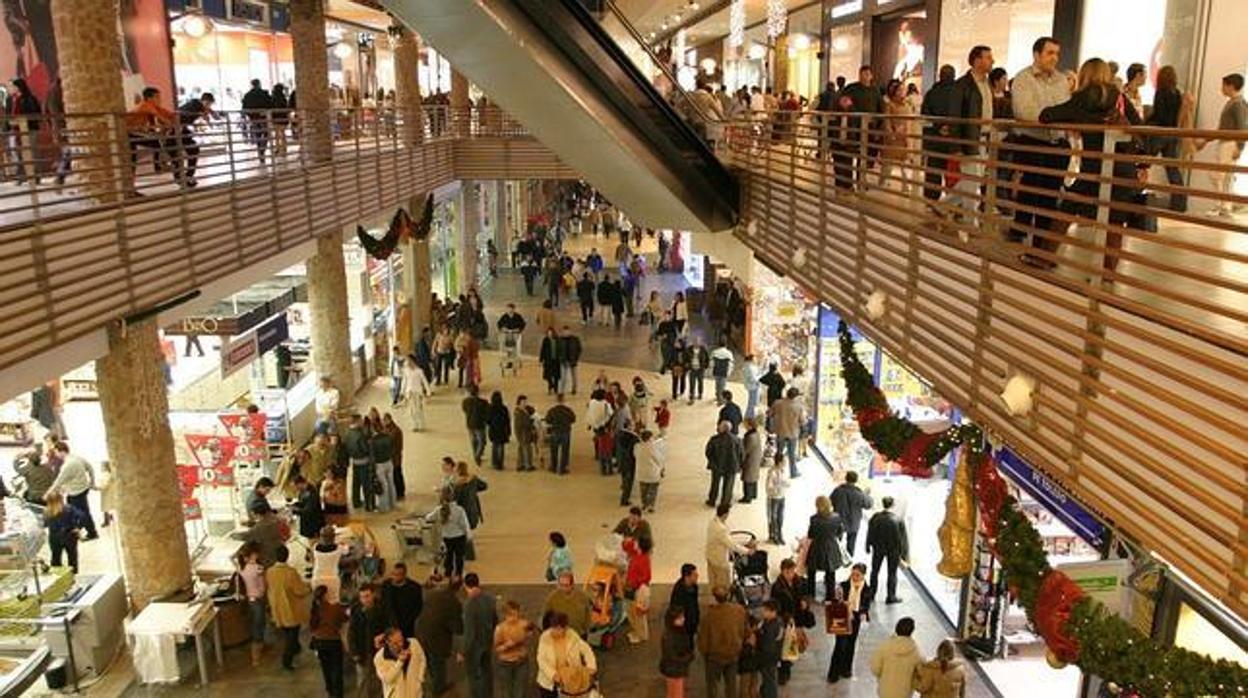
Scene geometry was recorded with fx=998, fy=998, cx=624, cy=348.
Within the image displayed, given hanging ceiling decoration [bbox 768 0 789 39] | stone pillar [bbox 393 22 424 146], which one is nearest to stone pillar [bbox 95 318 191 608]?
hanging ceiling decoration [bbox 768 0 789 39]

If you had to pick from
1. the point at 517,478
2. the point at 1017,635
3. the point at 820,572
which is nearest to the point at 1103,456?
the point at 1017,635

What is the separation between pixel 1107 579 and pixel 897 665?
5.68 ft

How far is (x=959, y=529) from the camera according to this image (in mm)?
5730

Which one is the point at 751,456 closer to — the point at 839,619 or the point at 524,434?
the point at 524,434

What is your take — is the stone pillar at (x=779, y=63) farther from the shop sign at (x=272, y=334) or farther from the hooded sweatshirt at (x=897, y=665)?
the hooded sweatshirt at (x=897, y=665)

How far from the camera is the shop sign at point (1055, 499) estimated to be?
7137 mm

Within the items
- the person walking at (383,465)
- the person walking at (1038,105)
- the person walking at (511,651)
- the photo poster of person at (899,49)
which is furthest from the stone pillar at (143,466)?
the photo poster of person at (899,49)

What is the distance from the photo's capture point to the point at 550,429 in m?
13.9

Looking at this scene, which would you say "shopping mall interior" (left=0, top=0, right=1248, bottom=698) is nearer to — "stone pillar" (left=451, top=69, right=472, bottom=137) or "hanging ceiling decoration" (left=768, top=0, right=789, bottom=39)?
"hanging ceiling decoration" (left=768, top=0, right=789, bottom=39)

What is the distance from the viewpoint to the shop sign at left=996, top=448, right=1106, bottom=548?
7137mm

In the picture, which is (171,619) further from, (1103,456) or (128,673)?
(1103,456)

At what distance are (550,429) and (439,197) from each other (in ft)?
34.2

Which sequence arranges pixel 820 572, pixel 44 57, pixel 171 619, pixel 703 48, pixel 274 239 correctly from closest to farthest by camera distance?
pixel 171 619 < pixel 820 572 < pixel 274 239 < pixel 44 57 < pixel 703 48

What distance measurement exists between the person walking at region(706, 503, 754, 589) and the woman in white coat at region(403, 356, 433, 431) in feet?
23.8
